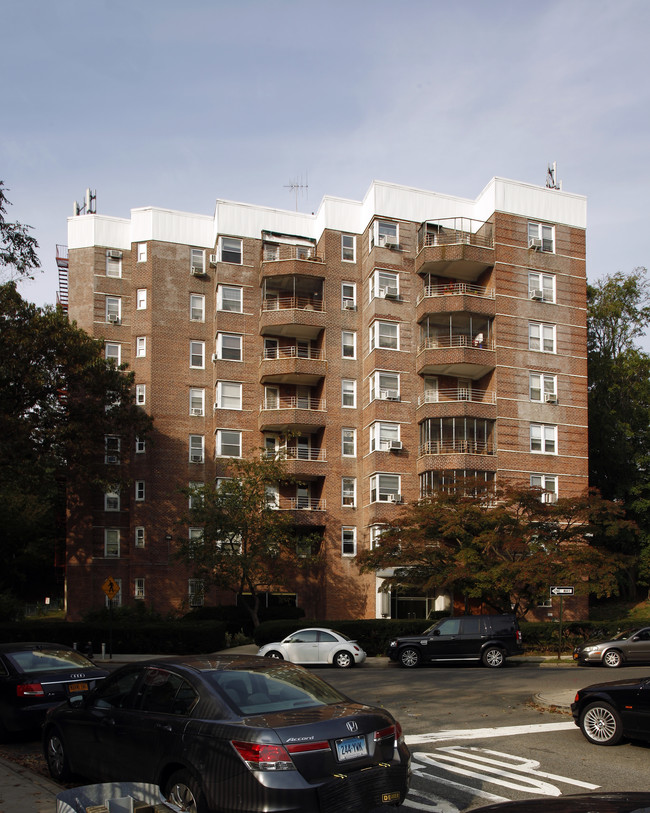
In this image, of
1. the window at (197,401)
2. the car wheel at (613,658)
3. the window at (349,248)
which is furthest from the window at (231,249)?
the car wheel at (613,658)

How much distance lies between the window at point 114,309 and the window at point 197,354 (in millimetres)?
4377

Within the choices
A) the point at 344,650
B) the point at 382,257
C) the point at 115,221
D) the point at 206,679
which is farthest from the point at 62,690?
the point at 115,221

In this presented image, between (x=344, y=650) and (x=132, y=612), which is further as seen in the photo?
(x=132, y=612)

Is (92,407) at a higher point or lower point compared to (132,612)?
higher

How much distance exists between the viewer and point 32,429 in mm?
32469

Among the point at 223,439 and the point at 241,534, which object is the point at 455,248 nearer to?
the point at 223,439

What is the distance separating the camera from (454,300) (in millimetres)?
44656

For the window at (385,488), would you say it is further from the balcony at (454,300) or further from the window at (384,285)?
the window at (384,285)

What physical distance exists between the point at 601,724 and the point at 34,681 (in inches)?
314

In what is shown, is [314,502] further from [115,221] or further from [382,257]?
[115,221]

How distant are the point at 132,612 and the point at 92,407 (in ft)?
34.1

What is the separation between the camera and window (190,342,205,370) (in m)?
47.2

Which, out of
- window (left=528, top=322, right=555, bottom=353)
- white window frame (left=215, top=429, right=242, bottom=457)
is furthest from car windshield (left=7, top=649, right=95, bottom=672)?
window (left=528, top=322, right=555, bottom=353)

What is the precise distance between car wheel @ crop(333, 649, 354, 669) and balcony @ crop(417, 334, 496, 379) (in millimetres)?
20420
